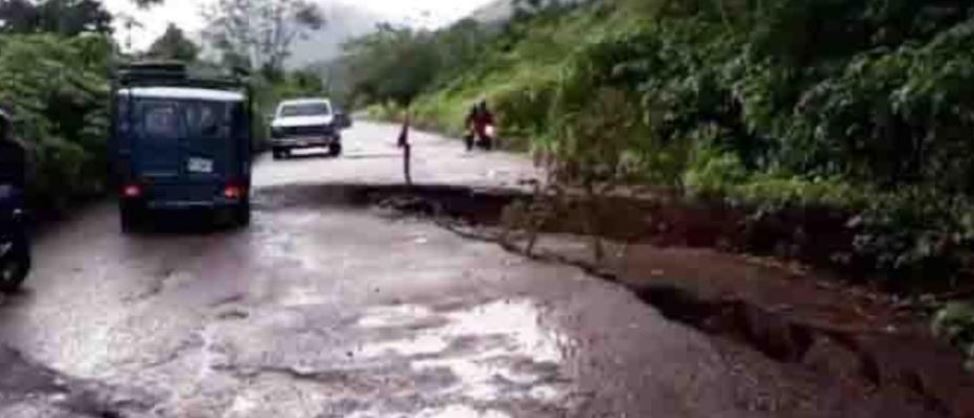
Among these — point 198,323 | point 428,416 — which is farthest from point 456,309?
point 428,416

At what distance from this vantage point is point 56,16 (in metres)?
45.7

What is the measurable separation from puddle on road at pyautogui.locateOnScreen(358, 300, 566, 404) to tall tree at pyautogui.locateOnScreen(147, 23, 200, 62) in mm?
44077

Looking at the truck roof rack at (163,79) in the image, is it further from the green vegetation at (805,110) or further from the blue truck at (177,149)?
the green vegetation at (805,110)

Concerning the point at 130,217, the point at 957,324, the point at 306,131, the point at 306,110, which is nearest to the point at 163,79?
the point at 130,217

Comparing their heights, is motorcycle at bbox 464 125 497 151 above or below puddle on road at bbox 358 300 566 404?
below

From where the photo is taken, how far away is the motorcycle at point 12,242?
14.6m

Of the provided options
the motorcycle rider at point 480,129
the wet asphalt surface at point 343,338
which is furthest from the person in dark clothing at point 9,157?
the motorcycle rider at point 480,129

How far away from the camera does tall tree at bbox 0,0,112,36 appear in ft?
139

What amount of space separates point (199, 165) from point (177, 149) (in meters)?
0.40

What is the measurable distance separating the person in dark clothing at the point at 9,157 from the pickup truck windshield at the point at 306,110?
27356 millimetres

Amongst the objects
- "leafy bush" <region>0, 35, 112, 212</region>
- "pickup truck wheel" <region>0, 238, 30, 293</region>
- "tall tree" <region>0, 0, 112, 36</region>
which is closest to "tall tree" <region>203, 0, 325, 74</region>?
"tall tree" <region>0, 0, 112, 36</region>

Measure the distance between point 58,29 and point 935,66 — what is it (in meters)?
36.3

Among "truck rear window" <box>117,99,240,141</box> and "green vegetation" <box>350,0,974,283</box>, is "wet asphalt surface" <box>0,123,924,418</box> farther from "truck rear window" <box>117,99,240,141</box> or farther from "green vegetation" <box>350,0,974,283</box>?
"green vegetation" <box>350,0,974,283</box>

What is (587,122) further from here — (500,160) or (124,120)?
(500,160)
